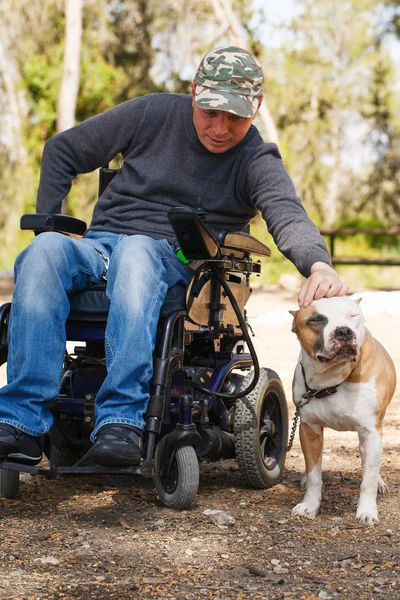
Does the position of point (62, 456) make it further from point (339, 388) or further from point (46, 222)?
point (339, 388)

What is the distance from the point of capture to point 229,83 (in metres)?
3.50

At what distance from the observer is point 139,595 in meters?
2.45

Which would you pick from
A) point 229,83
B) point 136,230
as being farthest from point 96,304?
point 229,83

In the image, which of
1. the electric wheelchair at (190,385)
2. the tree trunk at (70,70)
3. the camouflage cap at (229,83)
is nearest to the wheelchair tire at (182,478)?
the electric wheelchair at (190,385)

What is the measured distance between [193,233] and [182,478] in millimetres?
911

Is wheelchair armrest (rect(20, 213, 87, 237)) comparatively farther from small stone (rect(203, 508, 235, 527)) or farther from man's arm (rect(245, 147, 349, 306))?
small stone (rect(203, 508, 235, 527))

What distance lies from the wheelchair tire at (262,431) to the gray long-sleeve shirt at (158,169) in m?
0.73

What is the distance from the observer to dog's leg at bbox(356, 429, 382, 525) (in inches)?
132

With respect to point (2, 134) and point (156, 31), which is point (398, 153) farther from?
point (2, 134)

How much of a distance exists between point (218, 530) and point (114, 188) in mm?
1517

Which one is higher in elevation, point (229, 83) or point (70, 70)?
point (70, 70)

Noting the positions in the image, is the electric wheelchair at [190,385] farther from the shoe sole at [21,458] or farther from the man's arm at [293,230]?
the man's arm at [293,230]

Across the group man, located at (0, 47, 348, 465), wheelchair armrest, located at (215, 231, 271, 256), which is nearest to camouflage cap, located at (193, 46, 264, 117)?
man, located at (0, 47, 348, 465)

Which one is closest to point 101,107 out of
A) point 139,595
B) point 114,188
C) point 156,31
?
point 156,31
